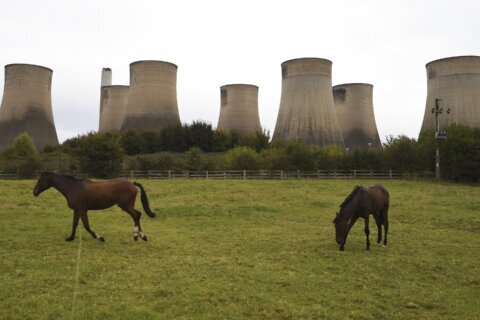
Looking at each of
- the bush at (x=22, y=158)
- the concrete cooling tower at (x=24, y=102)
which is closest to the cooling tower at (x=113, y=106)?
the concrete cooling tower at (x=24, y=102)

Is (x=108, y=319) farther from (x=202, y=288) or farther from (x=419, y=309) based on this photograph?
(x=419, y=309)

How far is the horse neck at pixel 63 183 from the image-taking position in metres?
8.70

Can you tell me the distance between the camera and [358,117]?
5125 centimetres

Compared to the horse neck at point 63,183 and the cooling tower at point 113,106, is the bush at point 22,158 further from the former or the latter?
the horse neck at point 63,183

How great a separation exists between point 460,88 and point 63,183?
115 ft

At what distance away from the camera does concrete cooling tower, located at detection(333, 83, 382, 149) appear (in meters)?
50.6

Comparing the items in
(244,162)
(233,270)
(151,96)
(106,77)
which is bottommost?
(233,270)

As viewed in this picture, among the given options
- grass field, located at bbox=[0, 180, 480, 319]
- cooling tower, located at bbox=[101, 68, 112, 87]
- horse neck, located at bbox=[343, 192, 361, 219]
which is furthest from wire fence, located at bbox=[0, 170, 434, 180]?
cooling tower, located at bbox=[101, 68, 112, 87]

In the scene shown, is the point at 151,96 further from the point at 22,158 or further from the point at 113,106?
the point at 113,106

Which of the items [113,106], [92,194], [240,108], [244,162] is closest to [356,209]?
[92,194]

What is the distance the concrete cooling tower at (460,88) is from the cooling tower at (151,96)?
24808 millimetres

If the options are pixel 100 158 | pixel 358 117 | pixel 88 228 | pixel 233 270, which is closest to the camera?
pixel 233 270

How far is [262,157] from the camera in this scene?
3497 cm

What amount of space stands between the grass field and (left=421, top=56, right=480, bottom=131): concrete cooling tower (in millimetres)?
26455
